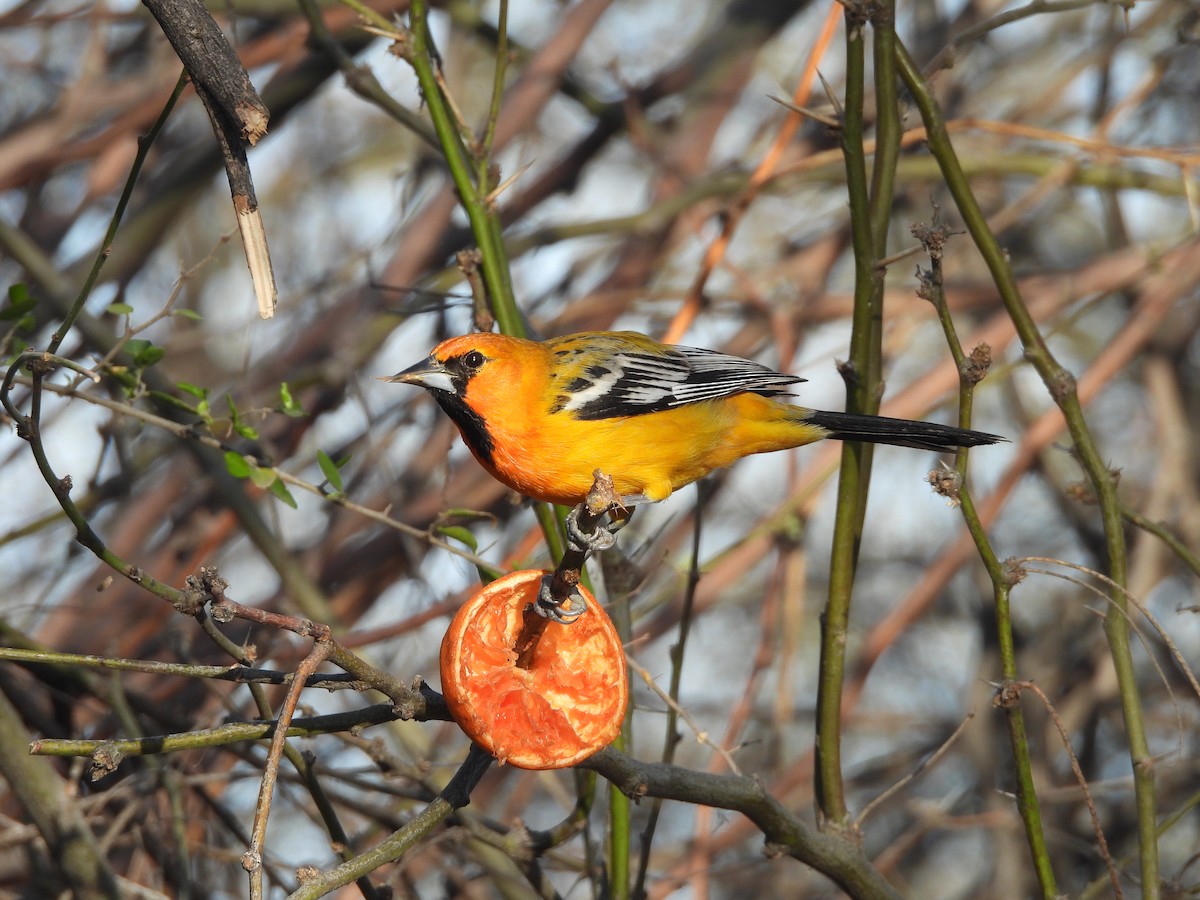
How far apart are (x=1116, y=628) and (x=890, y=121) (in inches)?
61.4

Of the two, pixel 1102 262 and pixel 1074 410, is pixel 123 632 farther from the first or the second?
pixel 1102 262

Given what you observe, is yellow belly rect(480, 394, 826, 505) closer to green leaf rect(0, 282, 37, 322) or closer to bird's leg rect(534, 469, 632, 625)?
bird's leg rect(534, 469, 632, 625)

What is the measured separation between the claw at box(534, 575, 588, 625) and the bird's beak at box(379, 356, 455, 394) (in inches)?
54.3

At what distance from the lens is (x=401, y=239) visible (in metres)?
6.32

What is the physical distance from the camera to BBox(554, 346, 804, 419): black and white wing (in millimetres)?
4164

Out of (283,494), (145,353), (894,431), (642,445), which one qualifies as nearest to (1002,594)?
(894,431)

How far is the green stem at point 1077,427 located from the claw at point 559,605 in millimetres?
1440

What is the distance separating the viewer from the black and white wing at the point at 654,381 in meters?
4.16

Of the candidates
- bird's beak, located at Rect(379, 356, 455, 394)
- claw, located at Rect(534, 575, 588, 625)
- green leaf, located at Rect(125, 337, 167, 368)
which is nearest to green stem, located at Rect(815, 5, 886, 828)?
claw, located at Rect(534, 575, 588, 625)

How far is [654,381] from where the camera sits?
433 centimetres

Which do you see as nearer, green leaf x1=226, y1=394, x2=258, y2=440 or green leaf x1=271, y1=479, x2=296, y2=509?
green leaf x1=226, y1=394, x2=258, y2=440

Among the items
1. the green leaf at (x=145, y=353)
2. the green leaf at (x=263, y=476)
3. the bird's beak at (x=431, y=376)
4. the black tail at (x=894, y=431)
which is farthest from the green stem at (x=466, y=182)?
the black tail at (x=894, y=431)

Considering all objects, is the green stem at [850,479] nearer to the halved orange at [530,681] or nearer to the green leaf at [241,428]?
the halved orange at [530,681]

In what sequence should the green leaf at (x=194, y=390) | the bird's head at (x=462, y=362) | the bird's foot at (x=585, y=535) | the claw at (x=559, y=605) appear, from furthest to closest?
the bird's head at (x=462, y=362)
the green leaf at (x=194, y=390)
the bird's foot at (x=585, y=535)
the claw at (x=559, y=605)
